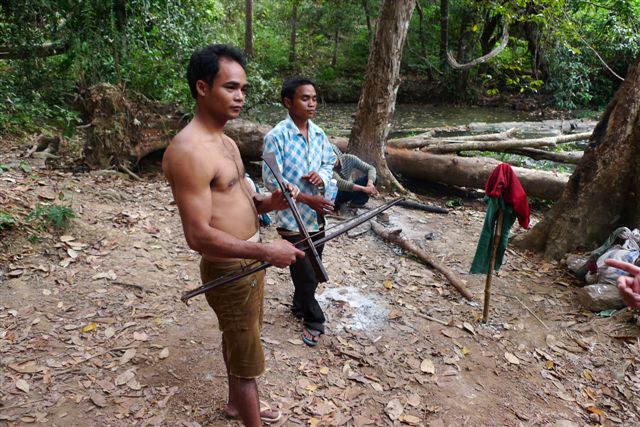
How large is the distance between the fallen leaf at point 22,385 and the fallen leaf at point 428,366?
2671 millimetres

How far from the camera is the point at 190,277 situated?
4.31 meters

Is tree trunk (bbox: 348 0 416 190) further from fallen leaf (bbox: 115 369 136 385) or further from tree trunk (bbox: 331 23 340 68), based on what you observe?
tree trunk (bbox: 331 23 340 68)

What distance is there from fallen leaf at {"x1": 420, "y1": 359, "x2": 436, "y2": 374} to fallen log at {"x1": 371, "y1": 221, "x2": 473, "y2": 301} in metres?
1.10

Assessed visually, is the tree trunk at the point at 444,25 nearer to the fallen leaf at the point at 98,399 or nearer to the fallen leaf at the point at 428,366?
the fallen leaf at the point at 428,366

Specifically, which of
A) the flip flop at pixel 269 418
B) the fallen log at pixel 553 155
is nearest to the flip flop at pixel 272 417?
the flip flop at pixel 269 418

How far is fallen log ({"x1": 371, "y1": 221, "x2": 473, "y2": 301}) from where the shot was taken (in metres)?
4.51

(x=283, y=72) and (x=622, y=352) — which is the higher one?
(x=283, y=72)

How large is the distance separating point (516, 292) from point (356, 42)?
17.7 meters

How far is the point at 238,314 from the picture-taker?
2.28 m

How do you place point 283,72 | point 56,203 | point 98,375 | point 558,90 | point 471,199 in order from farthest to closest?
point 283,72 → point 558,90 → point 471,199 → point 56,203 → point 98,375

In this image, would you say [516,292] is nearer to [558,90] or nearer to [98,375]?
[98,375]

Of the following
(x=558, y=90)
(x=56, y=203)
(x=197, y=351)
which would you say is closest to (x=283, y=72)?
(x=558, y=90)

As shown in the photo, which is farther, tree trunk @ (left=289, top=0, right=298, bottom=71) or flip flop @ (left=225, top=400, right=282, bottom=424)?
tree trunk @ (left=289, top=0, right=298, bottom=71)

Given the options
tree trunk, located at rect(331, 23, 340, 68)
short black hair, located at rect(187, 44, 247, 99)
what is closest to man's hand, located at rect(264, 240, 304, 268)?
short black hair, located at rect(187, 44, 247, 99)
